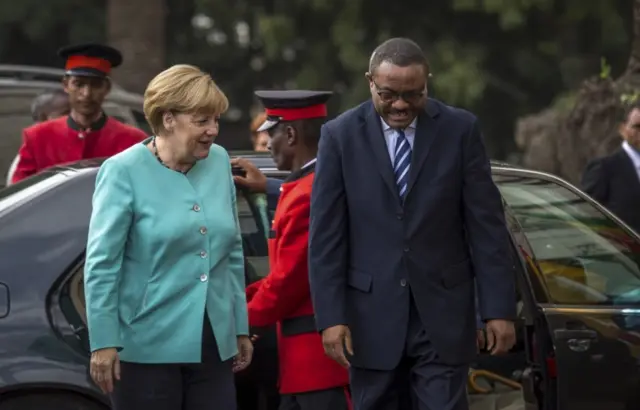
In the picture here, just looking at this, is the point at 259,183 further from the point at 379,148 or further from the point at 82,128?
the point at 82,128

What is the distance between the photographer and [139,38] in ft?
51.0

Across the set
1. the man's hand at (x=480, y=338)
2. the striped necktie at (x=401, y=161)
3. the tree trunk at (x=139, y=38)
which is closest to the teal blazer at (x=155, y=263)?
the striped necktie at (x=401, y=161)

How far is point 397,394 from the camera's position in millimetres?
5859

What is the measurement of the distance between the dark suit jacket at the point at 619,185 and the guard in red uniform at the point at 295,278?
3646mm

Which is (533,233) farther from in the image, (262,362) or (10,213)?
(10,213)

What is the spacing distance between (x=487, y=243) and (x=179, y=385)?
109 centimetres

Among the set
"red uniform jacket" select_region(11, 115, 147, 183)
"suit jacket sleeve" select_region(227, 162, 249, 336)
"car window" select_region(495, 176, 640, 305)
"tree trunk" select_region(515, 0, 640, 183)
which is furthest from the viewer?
"tree trunk" select_region(515, 0, 640, 183)

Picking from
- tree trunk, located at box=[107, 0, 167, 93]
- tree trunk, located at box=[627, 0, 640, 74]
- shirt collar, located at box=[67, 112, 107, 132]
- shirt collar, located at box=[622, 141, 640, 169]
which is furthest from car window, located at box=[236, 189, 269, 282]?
tree trunk, located at box=[107, 0, 167, 93]

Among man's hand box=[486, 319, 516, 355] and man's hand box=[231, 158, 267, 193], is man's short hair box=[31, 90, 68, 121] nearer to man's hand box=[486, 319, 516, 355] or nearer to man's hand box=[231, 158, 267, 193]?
man's hand box=[231, 158, 267, 193]

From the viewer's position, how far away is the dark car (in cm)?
621

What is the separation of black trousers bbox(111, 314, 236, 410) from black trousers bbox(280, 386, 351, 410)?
2.14ft

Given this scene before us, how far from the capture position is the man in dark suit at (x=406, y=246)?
5.75 m

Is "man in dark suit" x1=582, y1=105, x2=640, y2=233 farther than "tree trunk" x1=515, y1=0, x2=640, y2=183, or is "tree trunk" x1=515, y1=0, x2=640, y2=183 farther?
"tree trunk" x1=515, y1=0, x2=640, y2=183

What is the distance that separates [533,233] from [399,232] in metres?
1.20
